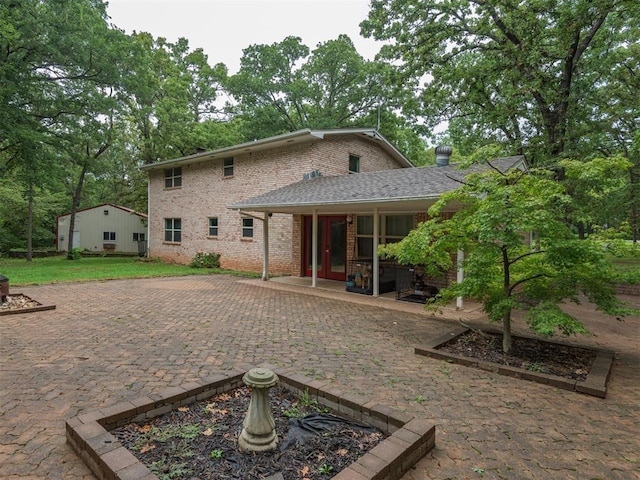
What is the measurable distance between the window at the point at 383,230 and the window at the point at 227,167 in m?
7.19

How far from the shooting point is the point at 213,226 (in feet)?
53.7

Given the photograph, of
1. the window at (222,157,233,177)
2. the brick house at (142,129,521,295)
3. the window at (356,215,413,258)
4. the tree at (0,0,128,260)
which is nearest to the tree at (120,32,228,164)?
the tree at (0,0,128,260)

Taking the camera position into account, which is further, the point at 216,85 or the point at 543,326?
the point at 216,85

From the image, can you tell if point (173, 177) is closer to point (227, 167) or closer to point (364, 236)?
point (227, 167)

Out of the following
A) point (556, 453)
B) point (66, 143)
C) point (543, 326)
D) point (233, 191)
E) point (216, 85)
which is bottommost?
point (556, 453)

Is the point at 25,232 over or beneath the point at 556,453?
over

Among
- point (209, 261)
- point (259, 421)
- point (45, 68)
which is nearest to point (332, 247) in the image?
point (209, 261)

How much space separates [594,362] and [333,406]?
145 inches

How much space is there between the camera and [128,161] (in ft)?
95.2

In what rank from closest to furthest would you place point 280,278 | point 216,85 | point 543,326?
point 543,326, point 280,278, point 216,85

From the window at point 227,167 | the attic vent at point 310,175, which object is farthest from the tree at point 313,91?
the attic vent at point 310,175

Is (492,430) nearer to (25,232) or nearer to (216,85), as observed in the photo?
(216,85)

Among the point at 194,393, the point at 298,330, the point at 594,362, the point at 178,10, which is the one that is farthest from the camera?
the point at 178,10

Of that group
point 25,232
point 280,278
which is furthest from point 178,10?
point 25,232
